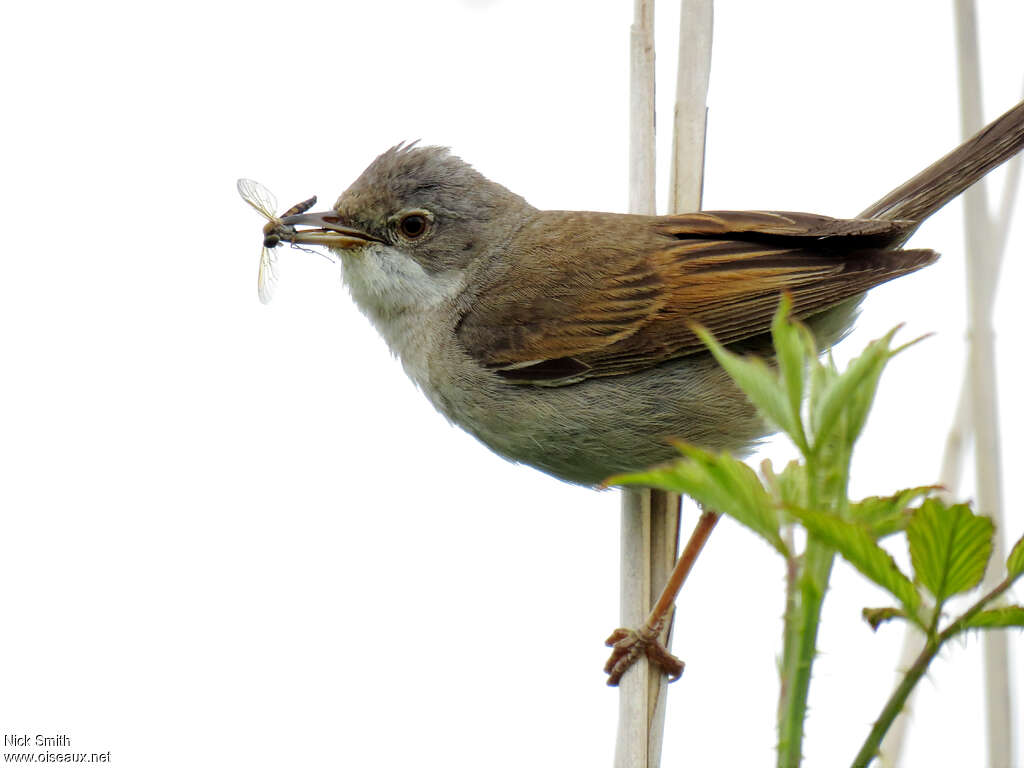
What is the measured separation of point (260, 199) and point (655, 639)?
2.33m

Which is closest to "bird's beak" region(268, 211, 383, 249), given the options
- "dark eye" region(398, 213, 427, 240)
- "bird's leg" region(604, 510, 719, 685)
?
"dark eye" region(398, 213, 427, 240)

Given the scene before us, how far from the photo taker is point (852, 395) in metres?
1.16

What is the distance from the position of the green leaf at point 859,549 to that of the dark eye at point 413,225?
10.8 ft

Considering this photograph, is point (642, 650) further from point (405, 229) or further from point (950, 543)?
point (950, 543)

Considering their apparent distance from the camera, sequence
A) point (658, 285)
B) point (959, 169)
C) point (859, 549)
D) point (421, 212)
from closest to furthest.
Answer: point (859, 549), point (959, 169), point (658, 285), point (421, 212)

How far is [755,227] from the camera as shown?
3877mm

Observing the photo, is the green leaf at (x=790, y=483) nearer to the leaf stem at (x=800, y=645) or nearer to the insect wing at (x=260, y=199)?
the leaf stem at (x=800, y=645)

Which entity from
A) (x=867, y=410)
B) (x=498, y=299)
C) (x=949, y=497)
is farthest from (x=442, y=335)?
(x=867, y=410)

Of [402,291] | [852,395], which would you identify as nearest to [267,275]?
[402,291]

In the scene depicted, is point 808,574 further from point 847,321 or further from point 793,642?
point 847,321

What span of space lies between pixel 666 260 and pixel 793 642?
2.76m

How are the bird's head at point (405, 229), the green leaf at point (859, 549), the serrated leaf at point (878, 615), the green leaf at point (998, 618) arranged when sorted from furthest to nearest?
the bird's head at point (405, 229)
the serrated leaf at point (878, 615)
the green leaf at point (998, 618)
the green leaf at point (859, 549)

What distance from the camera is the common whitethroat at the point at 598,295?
365 centimetres

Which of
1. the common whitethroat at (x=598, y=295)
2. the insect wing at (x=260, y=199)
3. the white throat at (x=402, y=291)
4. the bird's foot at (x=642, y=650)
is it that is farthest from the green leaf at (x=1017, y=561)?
the insect wing at (x=260, y=199)
